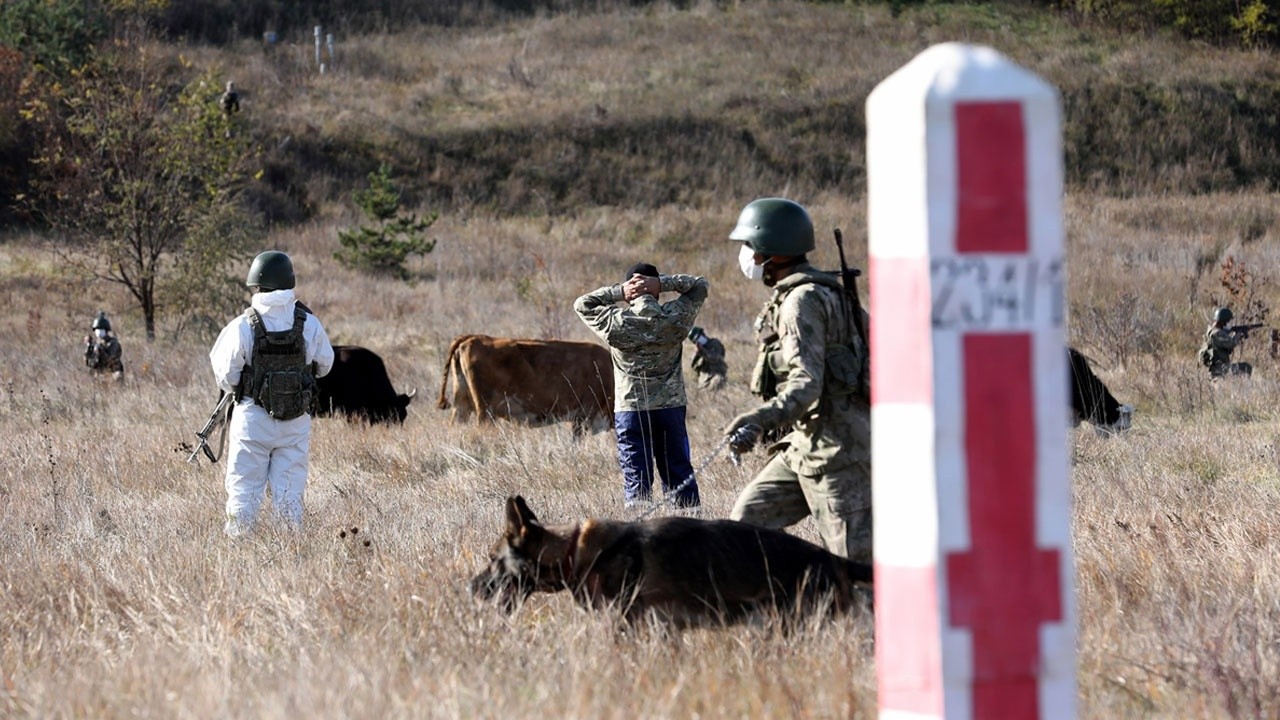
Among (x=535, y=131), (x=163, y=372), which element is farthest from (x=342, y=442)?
(x=535, y=131)

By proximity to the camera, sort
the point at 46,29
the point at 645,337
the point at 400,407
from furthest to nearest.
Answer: the point at 46,29 → the point at 400,407 → the point at 645,337

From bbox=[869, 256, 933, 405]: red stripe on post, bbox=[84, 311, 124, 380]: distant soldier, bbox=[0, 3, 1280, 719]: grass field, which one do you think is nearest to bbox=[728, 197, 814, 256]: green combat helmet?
bbox=[0, 3, 1280, 719]: grass field

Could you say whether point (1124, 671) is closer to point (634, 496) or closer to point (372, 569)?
point (372, 569)

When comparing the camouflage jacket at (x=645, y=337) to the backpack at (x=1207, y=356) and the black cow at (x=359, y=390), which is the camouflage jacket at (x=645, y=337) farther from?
the backpack at (x=1207, y=356)

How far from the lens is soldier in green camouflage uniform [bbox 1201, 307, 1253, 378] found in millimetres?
14016

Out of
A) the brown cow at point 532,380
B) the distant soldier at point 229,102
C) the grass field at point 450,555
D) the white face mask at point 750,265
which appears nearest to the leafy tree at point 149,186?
the grass field at point 450,555

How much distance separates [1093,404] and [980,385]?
9104 mm

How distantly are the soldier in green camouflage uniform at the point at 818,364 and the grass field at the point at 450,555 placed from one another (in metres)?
0.84

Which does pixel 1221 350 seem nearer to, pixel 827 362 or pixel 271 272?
pixel 271 272

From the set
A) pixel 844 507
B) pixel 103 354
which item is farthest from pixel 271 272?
pixel 103 354

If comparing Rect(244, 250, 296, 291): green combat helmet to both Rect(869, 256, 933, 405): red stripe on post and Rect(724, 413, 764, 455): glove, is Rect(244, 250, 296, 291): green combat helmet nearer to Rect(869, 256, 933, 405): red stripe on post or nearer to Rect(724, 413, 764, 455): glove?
Rect(724, 413, 764, 455): glove

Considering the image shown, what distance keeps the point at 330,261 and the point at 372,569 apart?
80.4 feet

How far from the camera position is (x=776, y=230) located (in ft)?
16.0

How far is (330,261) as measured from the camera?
2888 centimetres
